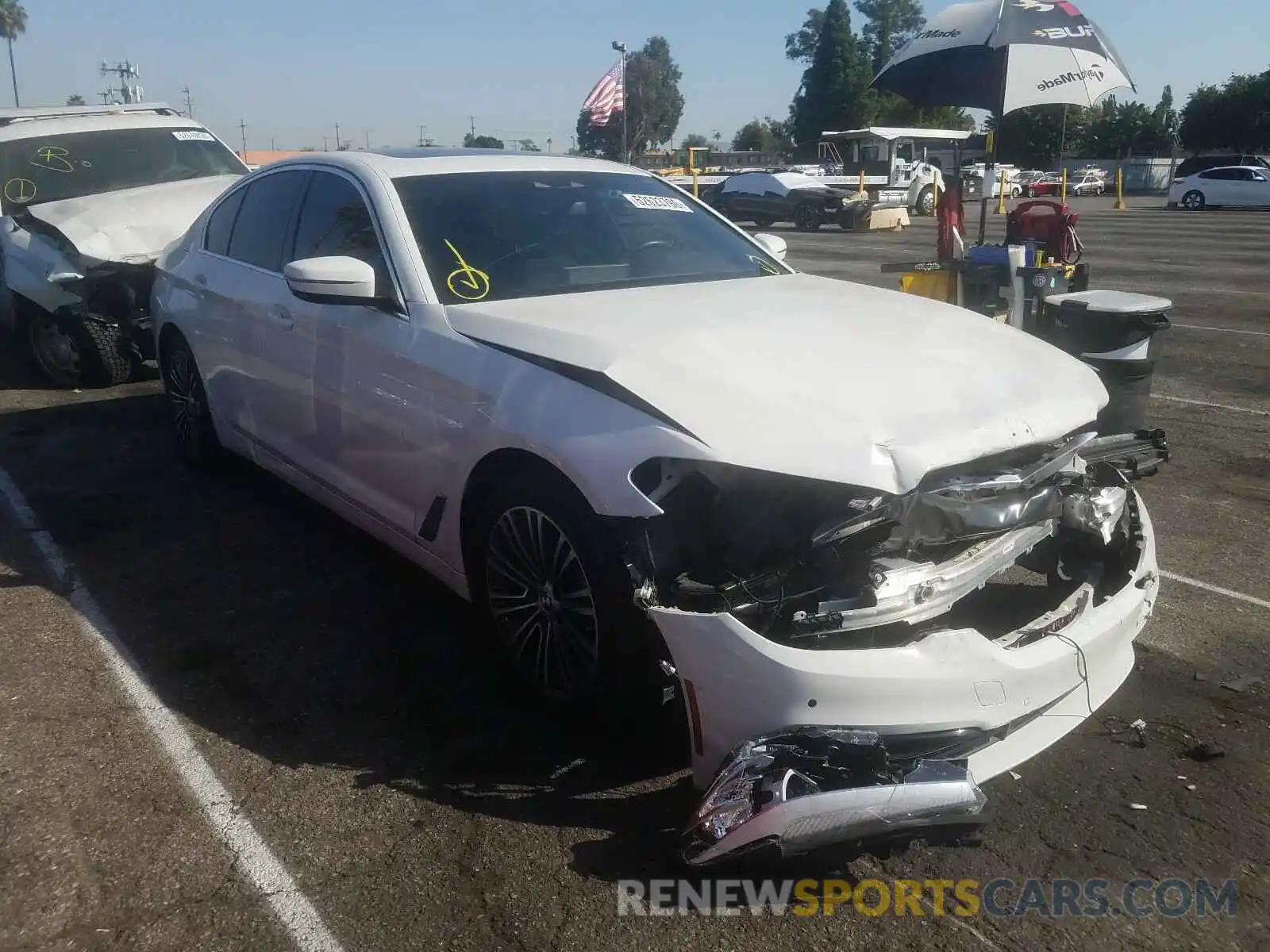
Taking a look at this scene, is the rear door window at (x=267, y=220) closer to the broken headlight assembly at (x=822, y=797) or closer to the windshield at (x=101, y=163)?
the broken headlight assembly at (x=822, y=797)

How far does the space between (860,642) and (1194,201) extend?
136 ft

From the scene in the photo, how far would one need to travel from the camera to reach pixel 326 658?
4082mm

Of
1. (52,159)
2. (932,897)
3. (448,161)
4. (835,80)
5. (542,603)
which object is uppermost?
(835,80)

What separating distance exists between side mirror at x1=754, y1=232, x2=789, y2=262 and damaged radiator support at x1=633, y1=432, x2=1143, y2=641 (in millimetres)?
2042

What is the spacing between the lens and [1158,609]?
440 centimetres

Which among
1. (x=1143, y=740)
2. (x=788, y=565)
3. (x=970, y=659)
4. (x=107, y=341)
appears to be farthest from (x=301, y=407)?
(x=107, y=341)

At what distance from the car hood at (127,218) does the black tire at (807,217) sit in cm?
2286

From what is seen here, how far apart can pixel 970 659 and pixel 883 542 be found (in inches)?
14.4

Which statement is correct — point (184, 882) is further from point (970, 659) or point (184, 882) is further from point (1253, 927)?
point (1253, 927)

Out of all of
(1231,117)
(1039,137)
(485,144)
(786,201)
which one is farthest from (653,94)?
(485,144)

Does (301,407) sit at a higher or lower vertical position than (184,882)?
higher

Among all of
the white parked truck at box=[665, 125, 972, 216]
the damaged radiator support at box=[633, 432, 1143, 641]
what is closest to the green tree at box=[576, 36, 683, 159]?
the white parked truck at box=[665, 125, 972, 216]

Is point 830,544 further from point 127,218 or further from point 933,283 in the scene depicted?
point 127,218

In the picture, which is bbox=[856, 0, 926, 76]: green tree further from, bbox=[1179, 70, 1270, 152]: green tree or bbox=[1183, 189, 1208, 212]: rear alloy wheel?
bbox=[1183, 189, 1208, 212]: rear alloy wheel
